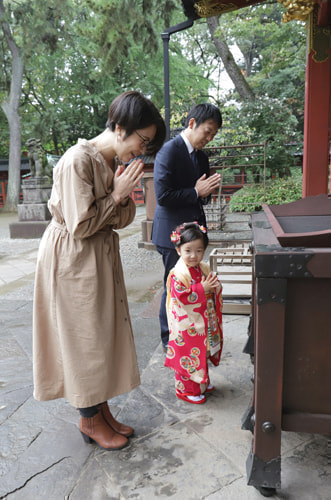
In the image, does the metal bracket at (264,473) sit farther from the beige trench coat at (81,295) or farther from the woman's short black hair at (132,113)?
the woman's short black hair at (132,113)

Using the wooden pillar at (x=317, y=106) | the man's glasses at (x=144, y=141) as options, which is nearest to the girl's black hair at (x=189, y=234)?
the man's glasses at (x=144, y=141)

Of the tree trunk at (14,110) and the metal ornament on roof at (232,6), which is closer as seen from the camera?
the metal ornament on roof at (232,6)

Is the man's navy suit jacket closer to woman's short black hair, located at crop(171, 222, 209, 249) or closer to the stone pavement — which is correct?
woman's short black hair, located at crop(171, 222, 209, 249)

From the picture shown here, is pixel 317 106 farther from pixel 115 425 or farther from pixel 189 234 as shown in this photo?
pixel 115 425

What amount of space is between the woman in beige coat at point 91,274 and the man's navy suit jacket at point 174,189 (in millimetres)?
710

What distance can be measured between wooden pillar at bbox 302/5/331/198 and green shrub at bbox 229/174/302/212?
4.45m

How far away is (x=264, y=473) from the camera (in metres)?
1.44

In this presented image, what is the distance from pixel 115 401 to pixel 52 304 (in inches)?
33.6

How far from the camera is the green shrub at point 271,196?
31.0 feet

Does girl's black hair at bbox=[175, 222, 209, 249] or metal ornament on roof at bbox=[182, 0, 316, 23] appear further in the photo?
metal ornament on roof at bbox=[182, 0, 316, 23]

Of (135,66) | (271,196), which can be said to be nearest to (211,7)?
(271,196)

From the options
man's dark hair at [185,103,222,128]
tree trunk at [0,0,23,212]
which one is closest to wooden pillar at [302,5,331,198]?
man's dark hair at [185,103,222,128]

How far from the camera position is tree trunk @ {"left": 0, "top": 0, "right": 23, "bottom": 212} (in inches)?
596

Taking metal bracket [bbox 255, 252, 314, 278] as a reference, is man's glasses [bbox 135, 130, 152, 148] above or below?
above
